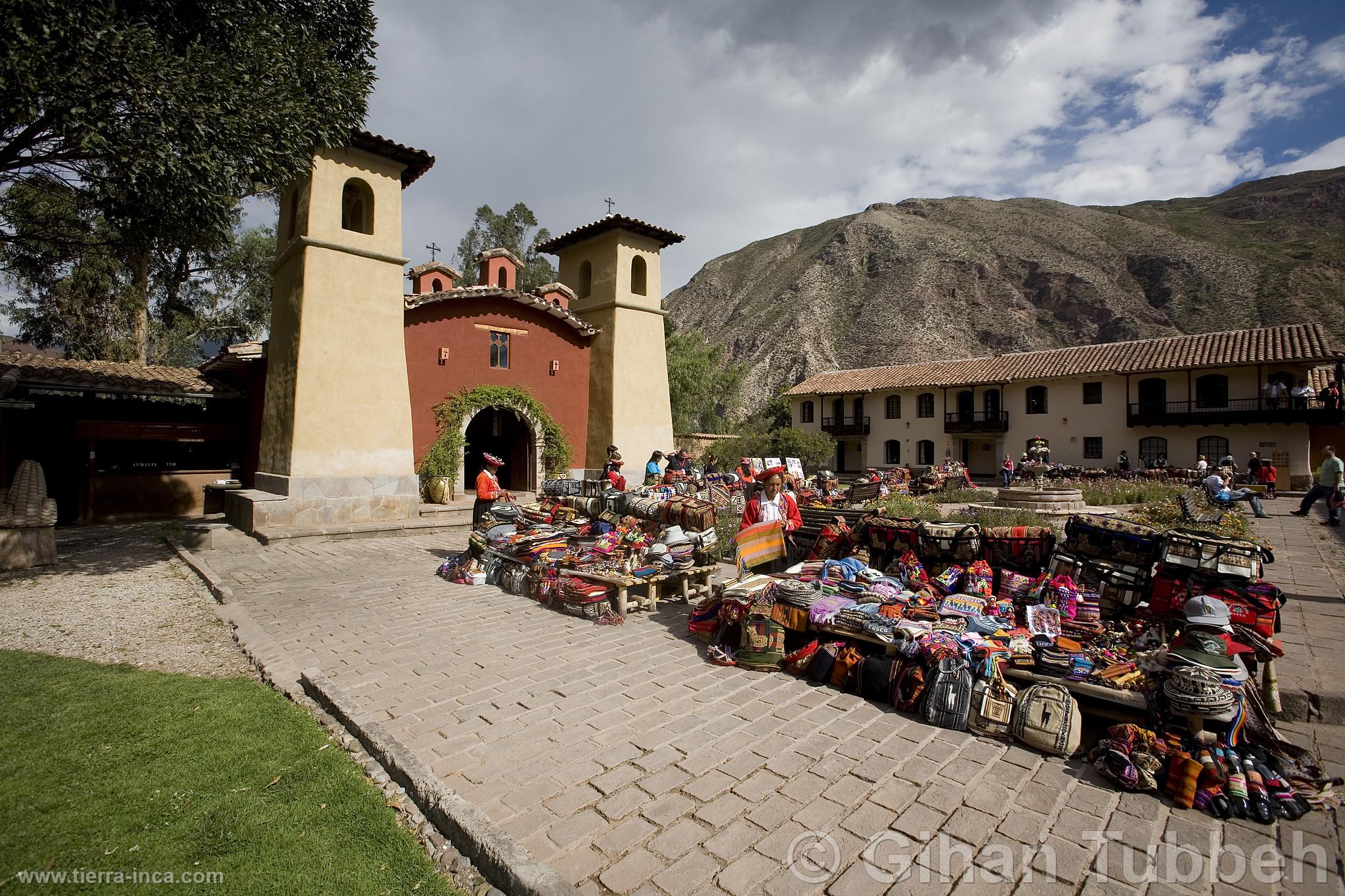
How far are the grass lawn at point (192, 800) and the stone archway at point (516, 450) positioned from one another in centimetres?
1089

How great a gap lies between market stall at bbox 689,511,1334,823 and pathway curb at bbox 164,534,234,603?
556 centimetres

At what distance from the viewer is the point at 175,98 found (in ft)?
21.2

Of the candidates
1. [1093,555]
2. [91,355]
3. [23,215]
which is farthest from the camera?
[91,355]

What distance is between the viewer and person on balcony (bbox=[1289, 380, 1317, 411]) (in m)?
22.8

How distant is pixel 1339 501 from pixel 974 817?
15048 mm

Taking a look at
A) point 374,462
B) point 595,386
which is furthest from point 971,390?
point 374,462

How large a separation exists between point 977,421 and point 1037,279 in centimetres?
4284

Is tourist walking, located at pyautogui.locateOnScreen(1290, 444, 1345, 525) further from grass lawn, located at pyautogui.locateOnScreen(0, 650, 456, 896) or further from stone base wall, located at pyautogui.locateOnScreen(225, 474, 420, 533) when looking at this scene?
stone base wall, located at pyautogui.locateOnScreen(225, 474, 420, 533)

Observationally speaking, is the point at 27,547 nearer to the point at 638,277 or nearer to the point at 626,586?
the point at 626,586

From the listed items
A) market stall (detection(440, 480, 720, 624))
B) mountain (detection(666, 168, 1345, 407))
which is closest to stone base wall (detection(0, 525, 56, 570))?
market stall (detection(440, 480, 720, 624))

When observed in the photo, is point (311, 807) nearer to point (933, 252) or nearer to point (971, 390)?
point (971, 390)

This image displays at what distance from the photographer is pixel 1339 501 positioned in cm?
1215

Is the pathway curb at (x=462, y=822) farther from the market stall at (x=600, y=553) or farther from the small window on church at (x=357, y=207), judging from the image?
the small window on church at (x=357, y=207)

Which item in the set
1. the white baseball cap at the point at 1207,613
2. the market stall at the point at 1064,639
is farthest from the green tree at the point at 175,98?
the white baseball cap at the point at 1207,613
